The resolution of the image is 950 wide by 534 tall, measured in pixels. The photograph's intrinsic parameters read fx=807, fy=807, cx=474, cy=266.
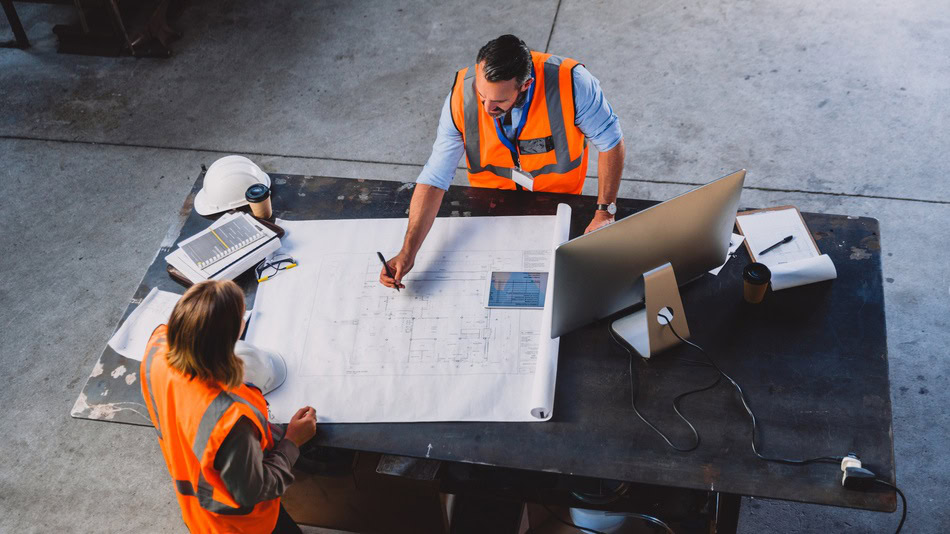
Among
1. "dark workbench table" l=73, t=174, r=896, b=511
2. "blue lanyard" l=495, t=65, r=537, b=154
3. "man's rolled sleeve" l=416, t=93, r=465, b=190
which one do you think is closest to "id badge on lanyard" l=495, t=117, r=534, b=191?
"blue lanyard" l=495, t=65, r=537, b=154

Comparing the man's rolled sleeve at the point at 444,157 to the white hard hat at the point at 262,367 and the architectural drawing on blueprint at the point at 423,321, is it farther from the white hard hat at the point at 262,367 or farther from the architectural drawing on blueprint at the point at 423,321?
the white hard hat at the point at 262,367

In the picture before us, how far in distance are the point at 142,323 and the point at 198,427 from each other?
0.65m

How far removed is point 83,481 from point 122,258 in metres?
1.11

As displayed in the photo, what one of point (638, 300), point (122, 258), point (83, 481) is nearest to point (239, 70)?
point (122, 258)

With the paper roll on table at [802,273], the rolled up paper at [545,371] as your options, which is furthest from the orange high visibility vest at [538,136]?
the paper roll on table at [802,273]

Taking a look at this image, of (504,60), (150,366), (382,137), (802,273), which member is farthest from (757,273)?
(382,137)

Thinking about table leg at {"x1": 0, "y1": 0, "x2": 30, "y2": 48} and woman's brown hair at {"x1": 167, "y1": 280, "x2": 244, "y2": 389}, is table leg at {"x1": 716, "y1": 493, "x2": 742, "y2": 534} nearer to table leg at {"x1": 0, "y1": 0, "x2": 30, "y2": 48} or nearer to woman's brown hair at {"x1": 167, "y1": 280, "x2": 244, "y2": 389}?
woman's brown hair at {"x1": 167, "y1": 280, "x2": 244, "y2": 389}

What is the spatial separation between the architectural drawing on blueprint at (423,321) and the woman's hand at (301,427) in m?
0.16

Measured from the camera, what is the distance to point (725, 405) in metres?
1.95

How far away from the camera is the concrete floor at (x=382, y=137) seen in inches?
114

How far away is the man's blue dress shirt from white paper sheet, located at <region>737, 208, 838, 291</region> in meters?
0.48

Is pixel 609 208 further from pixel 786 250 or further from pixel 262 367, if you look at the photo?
pixel 262 367

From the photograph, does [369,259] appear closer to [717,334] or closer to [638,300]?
[638,300]

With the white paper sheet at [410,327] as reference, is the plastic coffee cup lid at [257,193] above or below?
above
